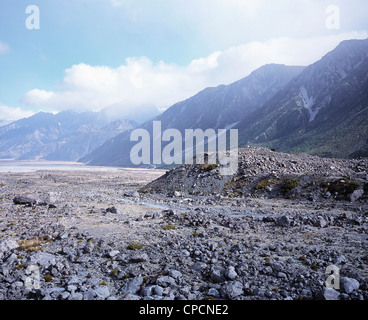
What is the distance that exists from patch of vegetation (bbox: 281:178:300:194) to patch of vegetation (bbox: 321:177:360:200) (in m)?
3.61

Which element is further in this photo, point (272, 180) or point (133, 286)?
point (272, 180)

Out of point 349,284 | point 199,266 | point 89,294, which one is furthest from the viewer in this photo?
point 199,266

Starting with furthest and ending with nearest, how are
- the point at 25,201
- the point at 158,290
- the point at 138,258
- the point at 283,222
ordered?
the point at 25,201
the point at 283,222
the point at 138,258
the point at 158,290

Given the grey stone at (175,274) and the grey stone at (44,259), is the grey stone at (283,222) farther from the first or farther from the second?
the grey stone at (44,259)

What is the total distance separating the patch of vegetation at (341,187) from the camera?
29.4 metres

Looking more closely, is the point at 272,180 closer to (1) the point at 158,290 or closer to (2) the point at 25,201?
(1) the point at 158,290

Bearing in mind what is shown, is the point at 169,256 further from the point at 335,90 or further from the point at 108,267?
the point at 335,90

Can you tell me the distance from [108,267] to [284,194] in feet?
98.1

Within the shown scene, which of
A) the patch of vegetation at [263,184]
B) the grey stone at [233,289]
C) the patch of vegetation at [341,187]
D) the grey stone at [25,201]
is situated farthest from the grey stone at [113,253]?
the patch of vegetation at [263,184]

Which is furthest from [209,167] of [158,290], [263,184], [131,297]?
[131,297]

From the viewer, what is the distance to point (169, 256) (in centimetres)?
1303

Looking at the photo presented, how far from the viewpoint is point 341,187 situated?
30453 mm

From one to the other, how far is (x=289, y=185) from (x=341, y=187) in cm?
666
